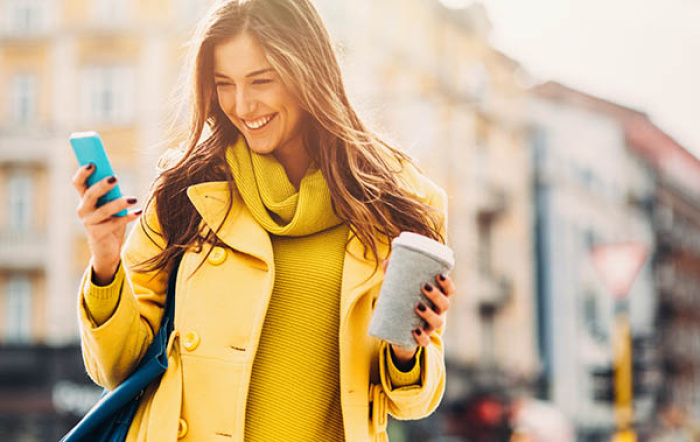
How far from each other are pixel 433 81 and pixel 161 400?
1166 inches

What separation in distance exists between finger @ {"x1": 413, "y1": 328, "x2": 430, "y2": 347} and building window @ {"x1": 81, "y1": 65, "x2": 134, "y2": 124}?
79.2ft

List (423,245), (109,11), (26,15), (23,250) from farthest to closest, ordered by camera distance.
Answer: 1. (26,15)
2. (109,11)
3. (23,250)
4. (423,245)

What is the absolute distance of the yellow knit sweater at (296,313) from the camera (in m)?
2.29

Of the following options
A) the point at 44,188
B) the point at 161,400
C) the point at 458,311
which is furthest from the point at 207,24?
the point at 458,311

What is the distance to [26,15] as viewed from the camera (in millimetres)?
26109

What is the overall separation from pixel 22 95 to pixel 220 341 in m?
25.2

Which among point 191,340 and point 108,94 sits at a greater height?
point 108,94

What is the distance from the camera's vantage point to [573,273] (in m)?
39.7

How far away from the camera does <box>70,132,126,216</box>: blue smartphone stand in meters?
2.10

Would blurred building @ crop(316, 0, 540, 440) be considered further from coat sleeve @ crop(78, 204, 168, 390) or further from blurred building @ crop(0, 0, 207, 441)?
coat sleeve @ crop(78, 204, 168, 390)

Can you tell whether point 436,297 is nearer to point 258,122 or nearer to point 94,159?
point 258,122

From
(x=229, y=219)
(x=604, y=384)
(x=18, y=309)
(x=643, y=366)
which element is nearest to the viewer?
(x=229, y=219)

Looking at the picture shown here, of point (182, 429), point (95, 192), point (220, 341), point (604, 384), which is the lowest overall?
point (604, 384)

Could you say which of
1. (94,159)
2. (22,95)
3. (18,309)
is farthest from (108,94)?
(94,159)
